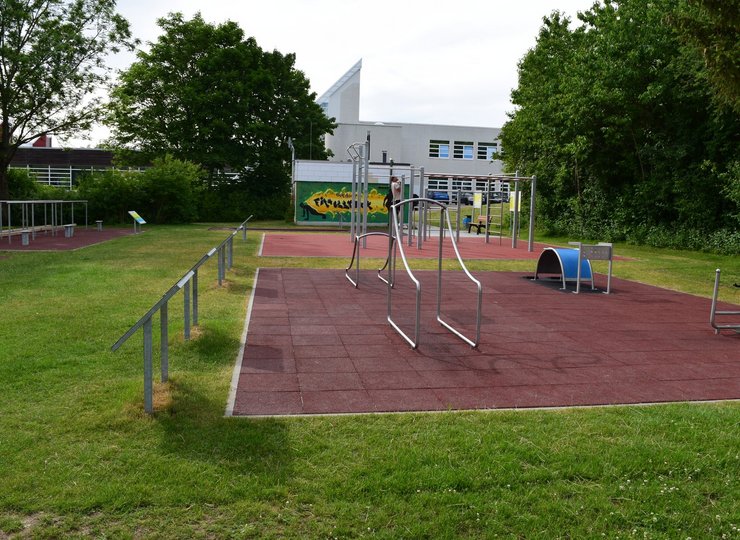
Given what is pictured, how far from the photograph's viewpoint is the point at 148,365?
14.1 feet

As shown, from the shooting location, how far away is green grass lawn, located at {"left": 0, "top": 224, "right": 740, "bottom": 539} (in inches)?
123

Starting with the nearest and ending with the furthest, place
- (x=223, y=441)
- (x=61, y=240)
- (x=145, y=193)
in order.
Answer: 1. (x=223, y=441)
2. (x=61, y=240)
3. (x=145, y=193)

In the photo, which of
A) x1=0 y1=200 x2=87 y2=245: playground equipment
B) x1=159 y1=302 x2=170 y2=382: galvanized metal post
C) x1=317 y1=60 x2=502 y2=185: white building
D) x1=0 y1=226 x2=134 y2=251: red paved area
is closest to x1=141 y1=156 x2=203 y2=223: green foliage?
x1=0 y1=200 x2=87 y2=245: playground equipment

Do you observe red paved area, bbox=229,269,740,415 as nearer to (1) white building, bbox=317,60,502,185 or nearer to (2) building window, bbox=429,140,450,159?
(1) white building, bbox=317,60,502,185

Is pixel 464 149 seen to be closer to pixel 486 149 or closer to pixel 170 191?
pixel 486 149

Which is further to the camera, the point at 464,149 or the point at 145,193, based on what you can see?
the point at 464,149

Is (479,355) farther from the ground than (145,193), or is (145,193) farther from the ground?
→ (145,193)

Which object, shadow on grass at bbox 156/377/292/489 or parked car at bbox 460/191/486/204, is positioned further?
parked car at bbox 460/191/486/204

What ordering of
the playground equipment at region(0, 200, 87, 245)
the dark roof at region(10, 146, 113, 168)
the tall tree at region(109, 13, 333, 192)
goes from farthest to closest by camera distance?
the dark roof at region(10, 146, 113, 168) < the tall tree at region(109, 13, 333, 192) < the playground equipment at region(0, 200, 87, 245)

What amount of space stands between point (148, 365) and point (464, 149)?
56.4 meters

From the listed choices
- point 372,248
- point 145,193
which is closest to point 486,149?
point 145,193

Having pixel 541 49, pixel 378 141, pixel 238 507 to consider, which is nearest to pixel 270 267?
pixel 238 507

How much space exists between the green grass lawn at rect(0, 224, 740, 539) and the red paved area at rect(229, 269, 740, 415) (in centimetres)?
37

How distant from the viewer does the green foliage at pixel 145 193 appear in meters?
29.7
